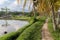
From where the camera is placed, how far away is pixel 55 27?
56.2ft

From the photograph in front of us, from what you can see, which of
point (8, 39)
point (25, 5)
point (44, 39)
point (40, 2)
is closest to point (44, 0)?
point (40, 2)

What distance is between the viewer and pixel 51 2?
14180 millimetres

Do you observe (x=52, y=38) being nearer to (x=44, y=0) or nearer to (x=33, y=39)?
(x=33, y=39)

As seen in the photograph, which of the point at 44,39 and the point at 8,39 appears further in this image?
the point at 8,39

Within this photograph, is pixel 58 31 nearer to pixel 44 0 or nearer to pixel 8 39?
pixel 8 39

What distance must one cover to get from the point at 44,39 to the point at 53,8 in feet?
8.62

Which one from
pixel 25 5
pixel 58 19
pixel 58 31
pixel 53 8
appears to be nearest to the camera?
pixel 25 5

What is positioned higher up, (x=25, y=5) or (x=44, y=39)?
(x=25, y=5)

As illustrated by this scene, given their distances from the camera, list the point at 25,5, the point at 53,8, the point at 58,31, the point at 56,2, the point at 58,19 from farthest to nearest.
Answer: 1. the point at 58,19
2. the point at 58,31
3. the point at 53,8
4. the point at 56,2
5. the point at 25,5

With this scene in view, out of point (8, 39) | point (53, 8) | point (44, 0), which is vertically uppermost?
point (44, 0)

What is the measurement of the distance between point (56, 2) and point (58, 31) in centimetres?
364

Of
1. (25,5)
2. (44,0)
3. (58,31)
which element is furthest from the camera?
(58,31)

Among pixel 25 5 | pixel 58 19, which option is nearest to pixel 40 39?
pixel 25 5

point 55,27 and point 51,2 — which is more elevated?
point 51,2
